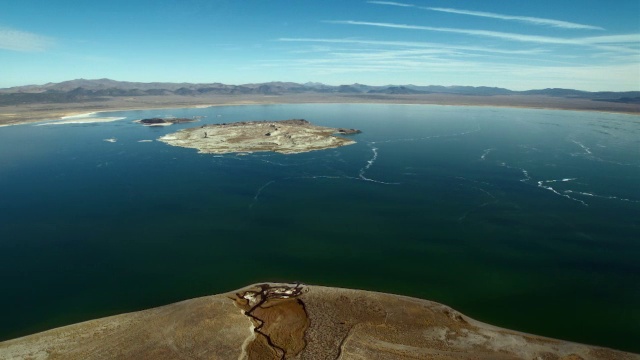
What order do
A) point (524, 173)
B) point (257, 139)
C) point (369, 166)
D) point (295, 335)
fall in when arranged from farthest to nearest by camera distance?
point (257, 139) → point (369, 166) → point (524, 173) → point (295, 335)

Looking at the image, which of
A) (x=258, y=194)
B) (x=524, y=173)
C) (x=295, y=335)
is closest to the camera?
(x=295, y=335)

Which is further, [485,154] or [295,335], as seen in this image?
[485,154]

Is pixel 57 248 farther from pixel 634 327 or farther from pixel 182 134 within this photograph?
pixel 182 134

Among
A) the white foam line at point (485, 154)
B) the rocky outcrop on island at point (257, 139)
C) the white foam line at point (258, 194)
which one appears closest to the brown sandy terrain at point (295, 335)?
the white foam line at point (258, 194)

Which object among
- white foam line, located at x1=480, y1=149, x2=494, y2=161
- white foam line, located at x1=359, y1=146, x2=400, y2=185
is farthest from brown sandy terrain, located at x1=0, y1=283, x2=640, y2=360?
white foam line, located at x1=480, y1=149, x2=494, y2=161

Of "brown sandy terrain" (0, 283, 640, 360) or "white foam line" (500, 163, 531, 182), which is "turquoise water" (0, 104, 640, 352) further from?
"brown sandy terrain" (0, 283, 640, 360)

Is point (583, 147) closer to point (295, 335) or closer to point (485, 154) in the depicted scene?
point (485, 154)

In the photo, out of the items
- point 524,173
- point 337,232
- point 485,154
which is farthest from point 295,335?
point 485,154
